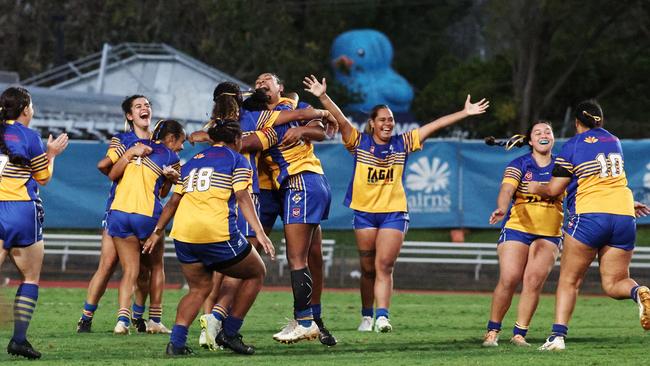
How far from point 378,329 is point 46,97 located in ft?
63.7

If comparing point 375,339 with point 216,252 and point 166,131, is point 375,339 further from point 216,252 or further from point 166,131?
point 166,131

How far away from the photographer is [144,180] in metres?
12.7

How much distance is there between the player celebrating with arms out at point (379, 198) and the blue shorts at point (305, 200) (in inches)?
61.2

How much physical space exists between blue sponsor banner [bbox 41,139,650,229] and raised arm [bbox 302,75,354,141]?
32.6 feet

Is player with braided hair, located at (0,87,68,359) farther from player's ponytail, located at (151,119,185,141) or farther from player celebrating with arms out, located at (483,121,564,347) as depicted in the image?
player celebrating with arms out, located at (483,121,564,347)

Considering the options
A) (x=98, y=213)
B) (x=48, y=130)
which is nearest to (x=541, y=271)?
(x=98, y=213)

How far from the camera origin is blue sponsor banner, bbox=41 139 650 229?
22.8 metres

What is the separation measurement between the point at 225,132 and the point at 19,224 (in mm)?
1741

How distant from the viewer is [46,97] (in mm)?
30641

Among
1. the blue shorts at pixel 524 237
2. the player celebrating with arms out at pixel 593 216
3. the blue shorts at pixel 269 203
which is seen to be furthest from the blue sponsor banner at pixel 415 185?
the player celebrating with arms out at pixel 593 216

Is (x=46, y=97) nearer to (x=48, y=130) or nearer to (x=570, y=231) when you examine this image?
(x=48, y=130)

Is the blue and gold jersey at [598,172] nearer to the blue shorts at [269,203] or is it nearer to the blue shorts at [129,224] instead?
the blue shorts at [269,203]

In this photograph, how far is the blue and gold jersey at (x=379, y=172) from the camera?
43.1 feet

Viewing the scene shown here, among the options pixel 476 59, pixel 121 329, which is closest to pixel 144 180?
A: pixel 121 329
